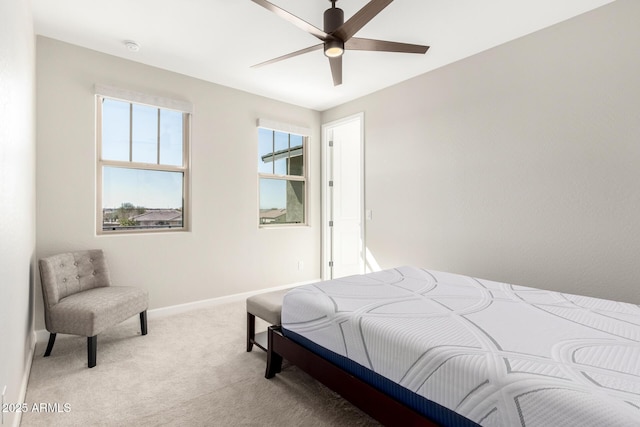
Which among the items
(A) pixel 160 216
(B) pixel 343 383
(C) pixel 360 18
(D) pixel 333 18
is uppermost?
(D) pixel 333 18

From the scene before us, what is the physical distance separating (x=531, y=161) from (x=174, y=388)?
3.22 metres

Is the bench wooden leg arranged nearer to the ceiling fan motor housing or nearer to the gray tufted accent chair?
the gray tufted accent chair

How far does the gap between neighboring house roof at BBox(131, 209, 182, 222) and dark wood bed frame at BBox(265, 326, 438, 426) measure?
6.65 feet

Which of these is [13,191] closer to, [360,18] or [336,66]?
[360,18]

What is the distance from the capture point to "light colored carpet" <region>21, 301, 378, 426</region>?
1686 mm

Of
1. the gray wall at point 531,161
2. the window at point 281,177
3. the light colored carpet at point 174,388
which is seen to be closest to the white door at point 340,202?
the window at point 281,177

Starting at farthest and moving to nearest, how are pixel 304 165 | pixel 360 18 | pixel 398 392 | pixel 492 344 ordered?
pixel 304 165 < pixel 360 18 < pixel 398 392 < pixel 492 344

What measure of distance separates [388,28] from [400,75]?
97 cm

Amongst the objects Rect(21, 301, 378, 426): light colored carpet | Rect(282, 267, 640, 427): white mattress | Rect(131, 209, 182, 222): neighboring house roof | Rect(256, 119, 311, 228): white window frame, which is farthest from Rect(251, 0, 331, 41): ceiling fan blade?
Rect(131, 209, 182, 222): neighboring house roof

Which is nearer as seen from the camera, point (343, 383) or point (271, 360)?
point (343, 383)

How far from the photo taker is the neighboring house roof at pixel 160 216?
327 centimetres

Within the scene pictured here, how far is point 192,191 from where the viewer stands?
11.4ft

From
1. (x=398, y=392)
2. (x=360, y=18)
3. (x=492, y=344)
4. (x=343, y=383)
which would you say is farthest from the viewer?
(x=360, y=18)

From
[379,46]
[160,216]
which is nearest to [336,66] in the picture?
[379,46]
